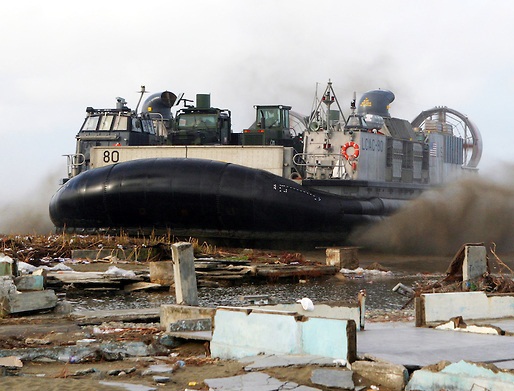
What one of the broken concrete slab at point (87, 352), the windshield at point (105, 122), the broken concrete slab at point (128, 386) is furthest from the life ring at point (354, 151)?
the broken concrete slab at point (128, 386)

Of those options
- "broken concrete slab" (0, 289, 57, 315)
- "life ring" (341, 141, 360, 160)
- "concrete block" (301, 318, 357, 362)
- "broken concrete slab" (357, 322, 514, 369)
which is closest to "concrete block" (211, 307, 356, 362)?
"concrete block" (301, 318, 357, 362)

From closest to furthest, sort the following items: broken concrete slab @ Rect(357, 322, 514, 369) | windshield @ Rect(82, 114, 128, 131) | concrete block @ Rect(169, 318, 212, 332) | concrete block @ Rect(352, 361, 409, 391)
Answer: concrete block @ Rect(352, 361, 409, 391) < broken concrete slab @ Rect(357, 322, 514, 369) < concrete block @ Rect(169, 318, 212, 332) < windshield @ Rect(82, 114, 128, 131)

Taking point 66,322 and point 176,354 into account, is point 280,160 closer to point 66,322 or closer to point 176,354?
point 66,322

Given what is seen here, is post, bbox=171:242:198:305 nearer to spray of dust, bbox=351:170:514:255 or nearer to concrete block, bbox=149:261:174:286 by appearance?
concrete block, bbox=149:261:174:286

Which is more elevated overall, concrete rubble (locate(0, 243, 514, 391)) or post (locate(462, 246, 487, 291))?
post (locate(462, 246, 487, 291))

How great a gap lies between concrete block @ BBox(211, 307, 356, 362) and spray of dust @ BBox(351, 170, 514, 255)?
1169 cm

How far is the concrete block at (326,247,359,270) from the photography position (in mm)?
12391

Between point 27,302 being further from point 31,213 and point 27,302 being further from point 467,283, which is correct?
point 31,213

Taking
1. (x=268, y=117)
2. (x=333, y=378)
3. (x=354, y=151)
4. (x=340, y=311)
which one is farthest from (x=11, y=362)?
(x=268, y=117)

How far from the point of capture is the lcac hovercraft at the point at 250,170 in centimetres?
1459

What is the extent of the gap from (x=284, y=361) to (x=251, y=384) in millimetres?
385

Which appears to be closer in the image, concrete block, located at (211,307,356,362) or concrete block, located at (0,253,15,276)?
concrete block, located at (211,307,356,362)

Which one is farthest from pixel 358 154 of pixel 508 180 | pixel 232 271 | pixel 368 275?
pixel 232 271

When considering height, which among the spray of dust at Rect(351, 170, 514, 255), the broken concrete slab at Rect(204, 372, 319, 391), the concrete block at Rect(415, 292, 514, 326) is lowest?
the broken concrete slab at Rect(204, 372, 319, 391)
